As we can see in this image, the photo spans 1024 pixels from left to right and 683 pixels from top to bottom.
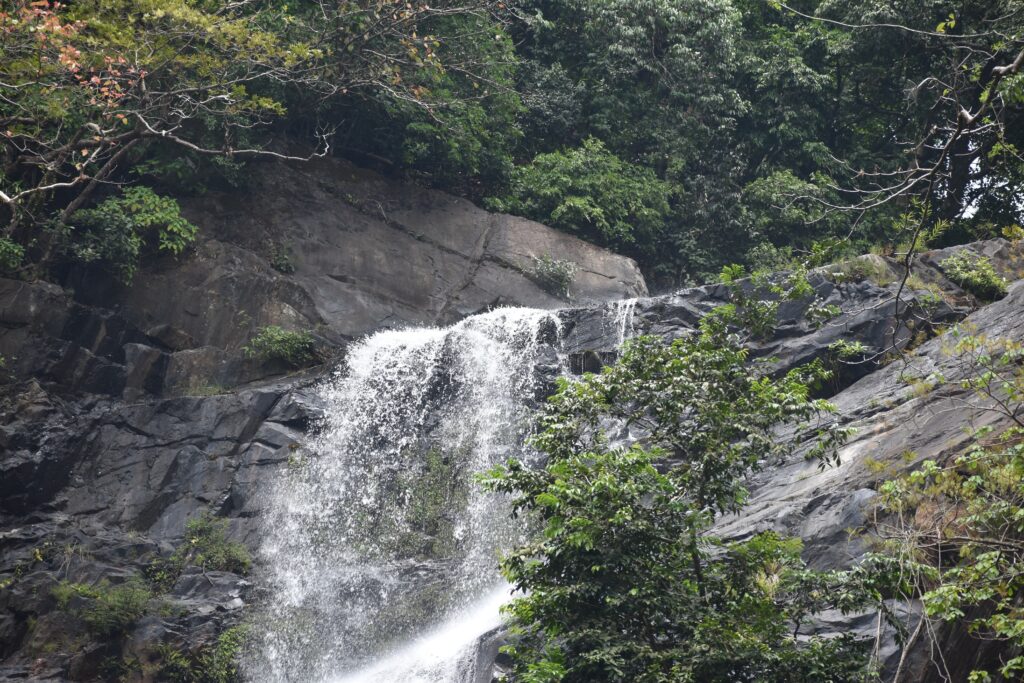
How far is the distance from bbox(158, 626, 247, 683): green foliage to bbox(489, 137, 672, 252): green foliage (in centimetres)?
1202

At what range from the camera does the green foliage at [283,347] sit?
18.3 meters

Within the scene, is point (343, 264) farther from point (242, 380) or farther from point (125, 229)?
point (125, 229)

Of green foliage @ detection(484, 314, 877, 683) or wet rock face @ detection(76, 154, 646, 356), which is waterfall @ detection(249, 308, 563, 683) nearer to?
wet rock face @ detection(76, 154, 646, 356)

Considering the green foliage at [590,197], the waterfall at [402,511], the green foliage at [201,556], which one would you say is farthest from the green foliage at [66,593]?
the green foliage at [590,197]

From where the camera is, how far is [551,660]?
7.97 metres

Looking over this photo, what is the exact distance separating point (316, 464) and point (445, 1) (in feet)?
35.8

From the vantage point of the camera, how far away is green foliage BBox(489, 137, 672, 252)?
22.7 m

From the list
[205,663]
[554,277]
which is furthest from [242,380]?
[554,277]

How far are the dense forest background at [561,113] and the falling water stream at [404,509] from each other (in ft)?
15.9

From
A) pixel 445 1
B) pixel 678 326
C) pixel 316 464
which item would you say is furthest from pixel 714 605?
pixel 445 1

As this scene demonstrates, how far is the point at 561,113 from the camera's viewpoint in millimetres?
24906

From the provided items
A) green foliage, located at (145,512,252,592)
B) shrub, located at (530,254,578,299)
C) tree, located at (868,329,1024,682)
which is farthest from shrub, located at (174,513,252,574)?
tree, located at (868,329,1024,682)

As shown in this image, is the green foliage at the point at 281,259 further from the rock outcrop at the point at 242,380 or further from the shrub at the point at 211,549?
the shrub at the point at 211,549

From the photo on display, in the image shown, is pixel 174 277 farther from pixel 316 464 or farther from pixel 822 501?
pixel 822 501
